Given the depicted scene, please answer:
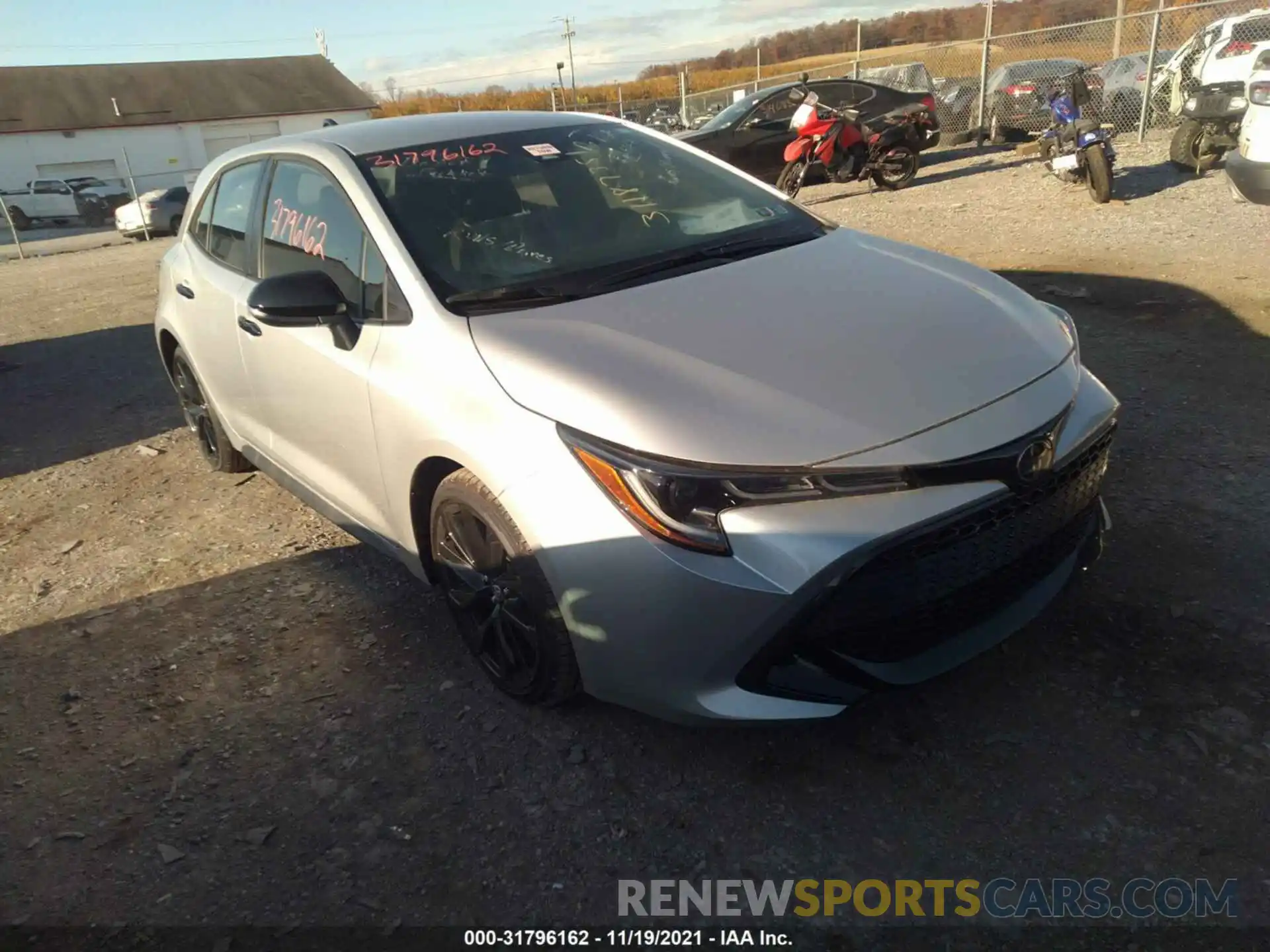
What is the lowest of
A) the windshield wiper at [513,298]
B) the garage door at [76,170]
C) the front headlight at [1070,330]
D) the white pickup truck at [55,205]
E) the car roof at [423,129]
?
the garage door at [76,170]

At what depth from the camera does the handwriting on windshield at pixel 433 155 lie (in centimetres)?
321

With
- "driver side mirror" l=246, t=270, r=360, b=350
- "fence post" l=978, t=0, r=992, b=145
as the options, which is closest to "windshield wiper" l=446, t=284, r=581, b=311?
"driver side mirror" l=246, t=270, r=360, b=350

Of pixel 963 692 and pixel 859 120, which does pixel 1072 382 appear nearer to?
pixel 963 692

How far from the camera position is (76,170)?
41438 mm

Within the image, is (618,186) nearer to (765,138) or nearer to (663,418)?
(663,418)

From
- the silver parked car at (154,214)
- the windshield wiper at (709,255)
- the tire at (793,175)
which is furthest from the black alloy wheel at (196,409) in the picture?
the silver parked car at (154,214)

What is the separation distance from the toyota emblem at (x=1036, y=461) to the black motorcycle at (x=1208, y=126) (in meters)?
9.72

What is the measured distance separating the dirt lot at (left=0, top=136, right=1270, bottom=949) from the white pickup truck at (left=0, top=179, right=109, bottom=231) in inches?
1117

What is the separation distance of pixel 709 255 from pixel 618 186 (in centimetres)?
60

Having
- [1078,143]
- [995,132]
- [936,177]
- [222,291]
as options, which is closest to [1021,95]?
[995,132]

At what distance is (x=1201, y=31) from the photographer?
1312 cm

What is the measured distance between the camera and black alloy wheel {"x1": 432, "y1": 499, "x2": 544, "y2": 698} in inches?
101

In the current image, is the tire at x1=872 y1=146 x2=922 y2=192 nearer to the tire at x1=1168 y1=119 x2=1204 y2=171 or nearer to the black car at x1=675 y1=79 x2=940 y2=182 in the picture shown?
the black car at x1=675 y1=79 x2=940 y2=182

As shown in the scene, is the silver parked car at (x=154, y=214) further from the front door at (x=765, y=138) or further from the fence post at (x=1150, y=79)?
the fence post at (x=1150, y=79)
